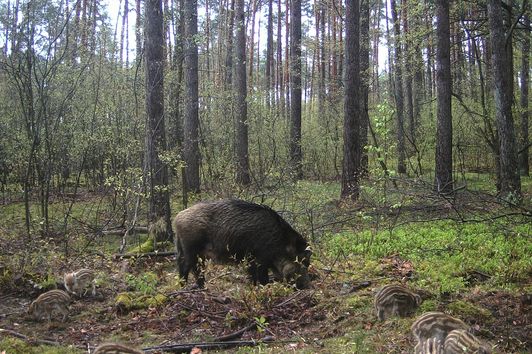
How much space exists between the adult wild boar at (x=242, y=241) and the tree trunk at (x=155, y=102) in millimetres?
3659

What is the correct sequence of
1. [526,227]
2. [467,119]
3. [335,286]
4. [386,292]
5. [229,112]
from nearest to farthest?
1. [386,292]
2. [335,286]
3. [526,227]
4. [229,112]
5. [467,119]

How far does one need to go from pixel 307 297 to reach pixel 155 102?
268 inches

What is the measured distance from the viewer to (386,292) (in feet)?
20.8

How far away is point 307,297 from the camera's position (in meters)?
7.57

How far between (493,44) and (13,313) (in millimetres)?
12202

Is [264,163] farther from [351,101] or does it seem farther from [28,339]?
[28,339]

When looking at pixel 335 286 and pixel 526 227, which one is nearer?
pixel 335 286

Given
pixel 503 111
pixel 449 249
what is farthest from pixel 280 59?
pixel 449 249

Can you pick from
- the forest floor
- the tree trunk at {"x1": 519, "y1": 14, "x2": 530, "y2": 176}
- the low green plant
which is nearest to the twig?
the forest floor

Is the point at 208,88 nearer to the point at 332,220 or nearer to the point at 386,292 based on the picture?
the point at 332,220

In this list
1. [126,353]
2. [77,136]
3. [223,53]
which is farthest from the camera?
[223,53]

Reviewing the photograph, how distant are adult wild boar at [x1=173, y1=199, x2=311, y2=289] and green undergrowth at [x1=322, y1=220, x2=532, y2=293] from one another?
1293 millimetres

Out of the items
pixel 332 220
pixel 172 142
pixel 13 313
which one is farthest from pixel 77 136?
pixel 13 313

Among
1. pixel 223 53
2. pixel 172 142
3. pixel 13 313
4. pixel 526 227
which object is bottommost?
pixel 13 313
